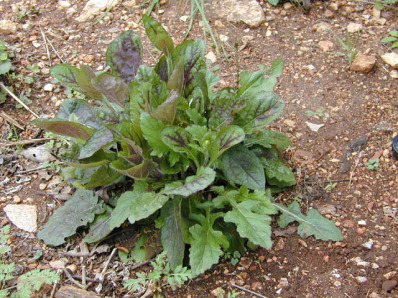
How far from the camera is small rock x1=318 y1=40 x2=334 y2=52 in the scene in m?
3.55

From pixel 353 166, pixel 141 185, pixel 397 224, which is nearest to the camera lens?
pixel 141 185

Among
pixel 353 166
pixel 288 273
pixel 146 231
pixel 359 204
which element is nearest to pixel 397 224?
pixel 359 204

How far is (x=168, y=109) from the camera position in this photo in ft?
6.83

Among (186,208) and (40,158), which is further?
A: (40,158)

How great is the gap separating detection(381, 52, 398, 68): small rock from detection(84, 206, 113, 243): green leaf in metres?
2.43

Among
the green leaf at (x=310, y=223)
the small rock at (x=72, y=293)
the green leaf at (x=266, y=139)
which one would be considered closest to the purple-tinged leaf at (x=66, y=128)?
Answer: the small rock at (x=72, y=293)

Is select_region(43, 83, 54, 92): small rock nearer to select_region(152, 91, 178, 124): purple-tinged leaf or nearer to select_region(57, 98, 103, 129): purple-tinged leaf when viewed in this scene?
select_region(57, 98, 103, 129): purple-tinged leaf

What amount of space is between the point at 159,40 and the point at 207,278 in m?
1.30

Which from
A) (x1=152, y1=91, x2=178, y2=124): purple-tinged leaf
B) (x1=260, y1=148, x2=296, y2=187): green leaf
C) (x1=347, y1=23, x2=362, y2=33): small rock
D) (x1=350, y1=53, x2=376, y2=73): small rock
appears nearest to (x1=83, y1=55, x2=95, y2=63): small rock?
(x1=152, y1=91, x2=178, y2=124): purple-tinged leaf

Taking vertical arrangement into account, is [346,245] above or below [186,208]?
below

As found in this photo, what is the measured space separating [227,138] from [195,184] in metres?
0.27

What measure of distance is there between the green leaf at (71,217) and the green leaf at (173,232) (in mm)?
415

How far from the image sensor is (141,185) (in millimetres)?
2295

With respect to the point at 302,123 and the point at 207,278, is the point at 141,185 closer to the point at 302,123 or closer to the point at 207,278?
the point at 207,278
